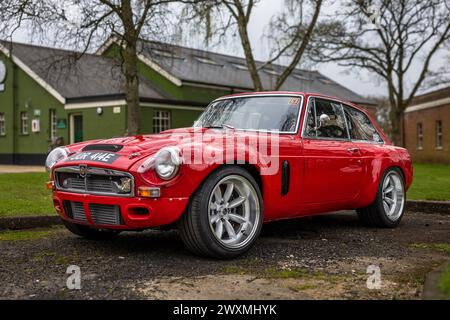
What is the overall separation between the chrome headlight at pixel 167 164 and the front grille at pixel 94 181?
250 mm

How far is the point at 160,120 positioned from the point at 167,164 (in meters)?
22.4

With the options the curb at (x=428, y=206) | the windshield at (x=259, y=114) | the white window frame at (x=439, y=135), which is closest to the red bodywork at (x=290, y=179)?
the windshield at (x=259, y=114)

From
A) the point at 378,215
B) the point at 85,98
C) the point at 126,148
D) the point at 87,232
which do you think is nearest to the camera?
the point at 126,148

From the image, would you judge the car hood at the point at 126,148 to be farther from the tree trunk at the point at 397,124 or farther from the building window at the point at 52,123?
the tree trunk at the point at 397,124

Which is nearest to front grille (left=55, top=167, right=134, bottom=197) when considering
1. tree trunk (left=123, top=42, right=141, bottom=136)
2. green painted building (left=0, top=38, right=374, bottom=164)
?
tree trunk (left=123, top=42, right=141, bottom=136)

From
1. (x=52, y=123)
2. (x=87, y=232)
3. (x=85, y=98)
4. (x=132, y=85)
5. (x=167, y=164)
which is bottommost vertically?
(x=87, y=232)

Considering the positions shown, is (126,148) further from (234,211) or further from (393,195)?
(393,195)

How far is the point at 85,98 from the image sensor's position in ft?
86.3

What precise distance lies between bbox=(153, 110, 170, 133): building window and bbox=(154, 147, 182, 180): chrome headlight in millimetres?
21747

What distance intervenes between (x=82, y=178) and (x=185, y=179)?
103 centimetres

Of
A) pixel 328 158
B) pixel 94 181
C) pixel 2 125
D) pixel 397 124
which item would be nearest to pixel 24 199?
pixel 94 181

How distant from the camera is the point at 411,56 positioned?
89.6ft

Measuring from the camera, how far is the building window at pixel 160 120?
26.3 m
